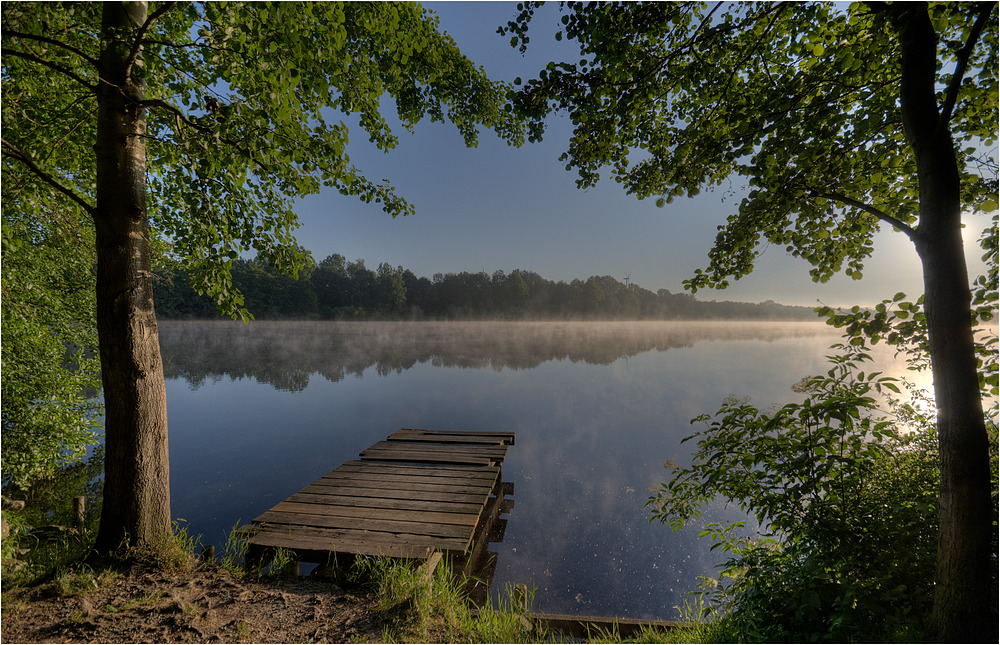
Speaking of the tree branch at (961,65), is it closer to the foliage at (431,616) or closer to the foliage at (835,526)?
the foliage at (835,526)

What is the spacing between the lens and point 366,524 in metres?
5.15

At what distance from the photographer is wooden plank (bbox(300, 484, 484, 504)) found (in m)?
6.13

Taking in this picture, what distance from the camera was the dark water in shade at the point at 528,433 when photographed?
6363mm

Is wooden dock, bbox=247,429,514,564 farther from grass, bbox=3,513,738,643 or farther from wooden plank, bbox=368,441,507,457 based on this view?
grass, bbox=3,513,738,643

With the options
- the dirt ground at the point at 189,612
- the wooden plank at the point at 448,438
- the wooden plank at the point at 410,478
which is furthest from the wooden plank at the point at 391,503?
the wooden plank at the point at 448,438

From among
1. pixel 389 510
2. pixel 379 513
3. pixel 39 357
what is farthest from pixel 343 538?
pixel 39 357

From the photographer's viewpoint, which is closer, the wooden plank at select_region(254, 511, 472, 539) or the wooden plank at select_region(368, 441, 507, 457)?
the wooden plank at select_region(254, 511, 472, 539)

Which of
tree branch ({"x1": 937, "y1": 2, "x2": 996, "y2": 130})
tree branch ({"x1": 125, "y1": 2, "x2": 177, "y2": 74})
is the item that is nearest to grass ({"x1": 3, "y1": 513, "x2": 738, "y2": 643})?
tree branch ({"x1": 937, "y1": 2, "x2": 996, "y2": 130})

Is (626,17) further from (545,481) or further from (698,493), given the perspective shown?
(545,481)

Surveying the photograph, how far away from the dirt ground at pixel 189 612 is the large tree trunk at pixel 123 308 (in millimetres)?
524

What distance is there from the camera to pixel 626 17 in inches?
116

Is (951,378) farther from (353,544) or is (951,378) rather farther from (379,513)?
(379,513)

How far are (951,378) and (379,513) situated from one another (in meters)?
6.13

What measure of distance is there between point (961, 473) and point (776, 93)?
8.46ft
